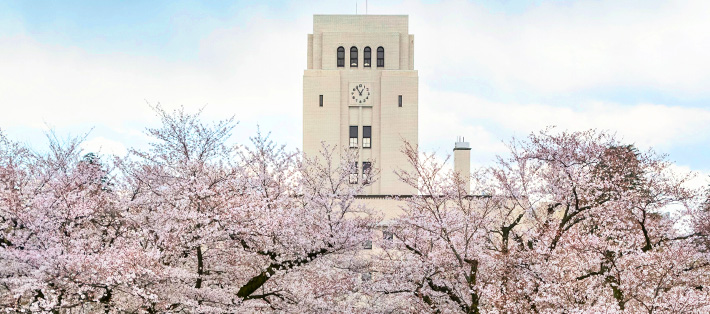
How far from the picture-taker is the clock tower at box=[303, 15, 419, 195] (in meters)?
48.2

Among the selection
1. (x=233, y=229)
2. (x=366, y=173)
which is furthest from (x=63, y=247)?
(x=366, y=173)

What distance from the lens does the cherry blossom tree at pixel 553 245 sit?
632 inches

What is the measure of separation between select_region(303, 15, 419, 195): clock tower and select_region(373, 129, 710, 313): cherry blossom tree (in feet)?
89.1

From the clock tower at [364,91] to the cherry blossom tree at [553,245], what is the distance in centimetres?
2715

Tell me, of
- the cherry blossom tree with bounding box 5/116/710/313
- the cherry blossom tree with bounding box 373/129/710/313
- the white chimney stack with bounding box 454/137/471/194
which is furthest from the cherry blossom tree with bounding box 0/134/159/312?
the white chimney stack with bounding box 454/137/471/194

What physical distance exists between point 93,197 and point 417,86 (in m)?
33.4

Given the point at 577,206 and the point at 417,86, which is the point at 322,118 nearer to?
the point at 417,86

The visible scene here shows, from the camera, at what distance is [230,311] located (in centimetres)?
1766

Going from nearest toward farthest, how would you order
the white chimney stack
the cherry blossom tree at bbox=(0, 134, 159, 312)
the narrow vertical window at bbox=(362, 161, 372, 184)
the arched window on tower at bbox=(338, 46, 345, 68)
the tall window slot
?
the cherry blossom tree at bbox=(0, 134, 159, 312)
the narrow vertical window at bbox=(362, 161, 372, 184)
the white chimney stack
the tall window slot
the arched window on tower at bbox=(338, 46, 345, 68)

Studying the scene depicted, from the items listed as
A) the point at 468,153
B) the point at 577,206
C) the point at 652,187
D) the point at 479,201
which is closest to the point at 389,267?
the point at 479,201

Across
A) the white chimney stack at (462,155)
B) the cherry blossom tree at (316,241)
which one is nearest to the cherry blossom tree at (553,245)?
the cherry blossom tree at (316,241)

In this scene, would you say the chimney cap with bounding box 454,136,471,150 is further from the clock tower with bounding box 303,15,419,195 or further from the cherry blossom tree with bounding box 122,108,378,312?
the cherry blossom tree with bounding box 122,108,378,312

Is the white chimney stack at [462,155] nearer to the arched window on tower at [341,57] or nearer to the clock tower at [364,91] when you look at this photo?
the clock tower at [364,91]

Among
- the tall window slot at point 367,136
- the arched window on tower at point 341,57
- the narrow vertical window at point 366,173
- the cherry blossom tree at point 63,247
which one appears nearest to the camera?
the cherry blossom tree at point 63,247
